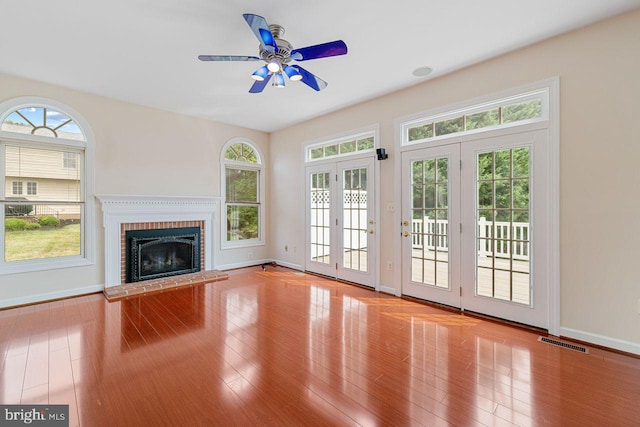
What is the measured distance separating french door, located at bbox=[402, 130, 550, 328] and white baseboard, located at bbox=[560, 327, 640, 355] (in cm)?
19

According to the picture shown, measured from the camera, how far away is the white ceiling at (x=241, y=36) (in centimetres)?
243

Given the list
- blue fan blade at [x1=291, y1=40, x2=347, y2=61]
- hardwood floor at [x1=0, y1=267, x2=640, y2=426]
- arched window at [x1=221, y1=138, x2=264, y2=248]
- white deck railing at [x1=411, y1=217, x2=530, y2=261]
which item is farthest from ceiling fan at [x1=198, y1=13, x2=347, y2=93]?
arched window at [x1=221, y1=138, x2=264, y2=248]

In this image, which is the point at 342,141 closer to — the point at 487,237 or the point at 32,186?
the point at 487,237

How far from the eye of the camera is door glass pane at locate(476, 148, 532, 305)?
3080 mm

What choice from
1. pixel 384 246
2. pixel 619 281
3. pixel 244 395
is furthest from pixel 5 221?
pixel 619 281

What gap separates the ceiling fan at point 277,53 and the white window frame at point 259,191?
3.02 m

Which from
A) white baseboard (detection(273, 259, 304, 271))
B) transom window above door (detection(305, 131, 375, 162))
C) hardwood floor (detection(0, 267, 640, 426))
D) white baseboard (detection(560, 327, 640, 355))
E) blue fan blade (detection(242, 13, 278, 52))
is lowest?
hardwood floor (detection(0, 267, 640, 426))

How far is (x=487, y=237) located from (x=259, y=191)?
4.54 metres

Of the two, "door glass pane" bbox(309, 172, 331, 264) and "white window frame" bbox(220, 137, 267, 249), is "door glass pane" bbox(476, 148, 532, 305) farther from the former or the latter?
"white window frame" bbox(220, 137, 267, 249)

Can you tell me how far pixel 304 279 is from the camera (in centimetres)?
504

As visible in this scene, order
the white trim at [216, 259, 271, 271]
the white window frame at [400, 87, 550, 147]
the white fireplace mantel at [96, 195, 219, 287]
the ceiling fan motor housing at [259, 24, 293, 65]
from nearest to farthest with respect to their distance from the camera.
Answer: the ceiling fan motor housing at [259, 24, 293, 65] → the white window frame at [400, 87, 550, 147] → the white fireplace mantel at [96, 195, 219, 287] → the white trim at [216, 259, 271, 271]

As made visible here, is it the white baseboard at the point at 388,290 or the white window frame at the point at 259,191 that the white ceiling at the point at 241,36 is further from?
the white baseboard at the point at 388,290

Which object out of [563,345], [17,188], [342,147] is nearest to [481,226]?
[563,345]

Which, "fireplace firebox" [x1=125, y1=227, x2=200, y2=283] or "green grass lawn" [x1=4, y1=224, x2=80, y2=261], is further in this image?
"fireplace firebox" [x1=125, y1=227, x2=200, y2=283]
